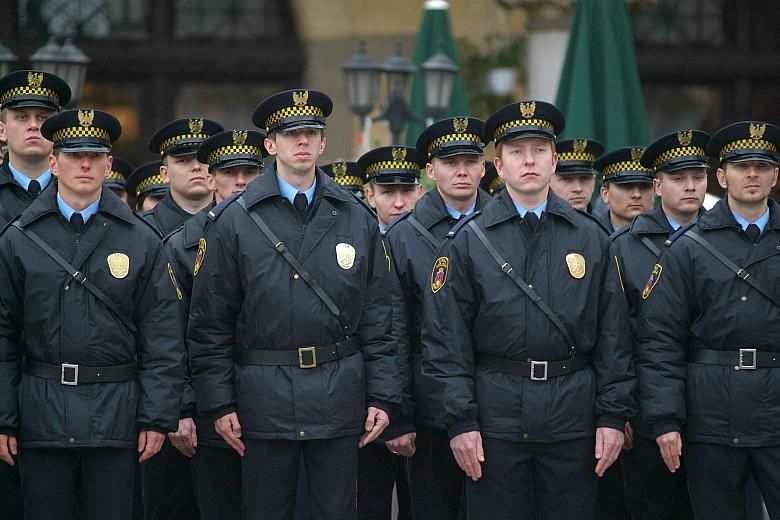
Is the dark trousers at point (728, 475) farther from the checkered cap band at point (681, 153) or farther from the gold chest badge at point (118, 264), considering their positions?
the gold chest badge at point (118, 264)

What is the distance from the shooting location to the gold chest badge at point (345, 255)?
21.2 feet

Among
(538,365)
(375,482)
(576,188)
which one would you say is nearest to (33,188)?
(375,482)

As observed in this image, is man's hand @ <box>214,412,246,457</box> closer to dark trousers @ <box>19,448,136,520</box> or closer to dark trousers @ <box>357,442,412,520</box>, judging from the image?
dark trousers @ <box>19,448,136,520</box>

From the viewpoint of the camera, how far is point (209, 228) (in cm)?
657

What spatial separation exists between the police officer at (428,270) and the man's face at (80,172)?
1.58 meters

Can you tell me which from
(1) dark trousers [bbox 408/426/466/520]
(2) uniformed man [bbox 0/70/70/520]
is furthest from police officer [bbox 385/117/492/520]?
(2) uniformed man [bbox 0/70/70/520]

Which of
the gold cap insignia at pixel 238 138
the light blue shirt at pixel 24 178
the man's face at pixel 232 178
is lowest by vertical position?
the light blue shirt at pixel 24 178

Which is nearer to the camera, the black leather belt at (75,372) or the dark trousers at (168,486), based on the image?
the black leather belt at (75,372)

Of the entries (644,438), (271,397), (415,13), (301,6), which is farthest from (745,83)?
(271,397)

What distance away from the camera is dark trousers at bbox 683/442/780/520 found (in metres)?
6.45

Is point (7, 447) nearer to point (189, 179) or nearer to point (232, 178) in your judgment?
point (232, 178)

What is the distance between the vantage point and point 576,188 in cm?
868

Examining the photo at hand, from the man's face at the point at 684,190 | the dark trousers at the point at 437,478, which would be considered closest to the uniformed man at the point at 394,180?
the man's face at the point at 684,190

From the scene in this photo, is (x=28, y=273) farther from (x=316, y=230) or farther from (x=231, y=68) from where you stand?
(x=231, y=68)
